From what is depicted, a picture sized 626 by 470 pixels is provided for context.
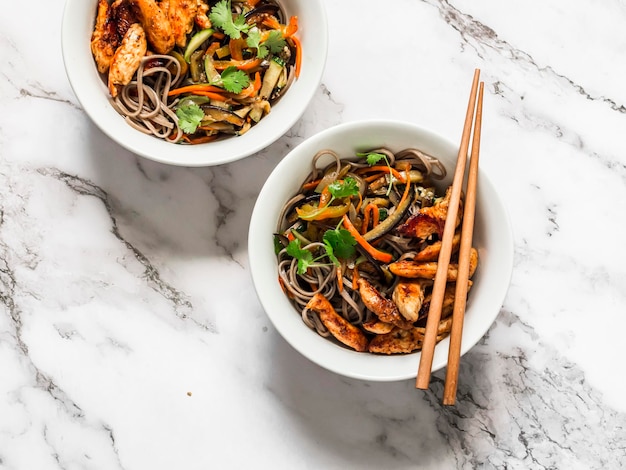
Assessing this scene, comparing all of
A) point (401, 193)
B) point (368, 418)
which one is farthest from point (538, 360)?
point (401, 193)

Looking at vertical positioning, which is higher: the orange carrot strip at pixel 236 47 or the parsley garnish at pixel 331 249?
the orange carrot strip at pixel 236 47

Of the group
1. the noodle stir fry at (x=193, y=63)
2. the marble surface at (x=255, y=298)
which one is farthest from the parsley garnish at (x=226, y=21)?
the marble surface at (x=255, y=298)

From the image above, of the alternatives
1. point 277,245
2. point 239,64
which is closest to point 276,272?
point 277,245

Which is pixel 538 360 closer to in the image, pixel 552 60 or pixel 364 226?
pixel 364 226

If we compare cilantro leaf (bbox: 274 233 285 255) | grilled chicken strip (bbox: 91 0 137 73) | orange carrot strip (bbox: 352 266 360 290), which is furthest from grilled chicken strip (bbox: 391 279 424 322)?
grilled chicken strip (bbox: 91 0 137 73)

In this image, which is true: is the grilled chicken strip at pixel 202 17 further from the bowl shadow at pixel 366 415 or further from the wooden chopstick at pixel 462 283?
the bowl shadow at pixel 366 415
